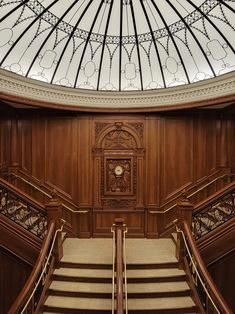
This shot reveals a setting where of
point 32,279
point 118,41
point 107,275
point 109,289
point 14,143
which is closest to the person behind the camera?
point 32,279

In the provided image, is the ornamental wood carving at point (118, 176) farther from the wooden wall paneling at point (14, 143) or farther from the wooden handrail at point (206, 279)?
the wooden handrail at point (206, 279)

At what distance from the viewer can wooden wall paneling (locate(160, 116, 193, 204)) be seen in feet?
25.8

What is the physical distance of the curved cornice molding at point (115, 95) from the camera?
6.29m

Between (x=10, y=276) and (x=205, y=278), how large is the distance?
3.53 m

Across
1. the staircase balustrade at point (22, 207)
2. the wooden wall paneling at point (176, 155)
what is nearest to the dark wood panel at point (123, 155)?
the wooden wall paneling at point (176, 155)

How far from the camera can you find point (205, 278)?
13.8 feet

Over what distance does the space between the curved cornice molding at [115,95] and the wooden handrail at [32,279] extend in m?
3.14

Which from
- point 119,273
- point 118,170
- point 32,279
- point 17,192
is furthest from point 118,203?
point 32,279

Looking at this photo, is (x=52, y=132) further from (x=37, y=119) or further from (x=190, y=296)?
(x=190, y=296)

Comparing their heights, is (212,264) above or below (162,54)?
below

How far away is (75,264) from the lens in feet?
18.1

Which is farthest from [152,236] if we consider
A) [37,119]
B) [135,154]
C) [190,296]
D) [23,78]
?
[23,78]

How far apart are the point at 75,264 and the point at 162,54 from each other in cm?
516

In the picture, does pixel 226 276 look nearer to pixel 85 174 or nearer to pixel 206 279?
pixel 206 279
